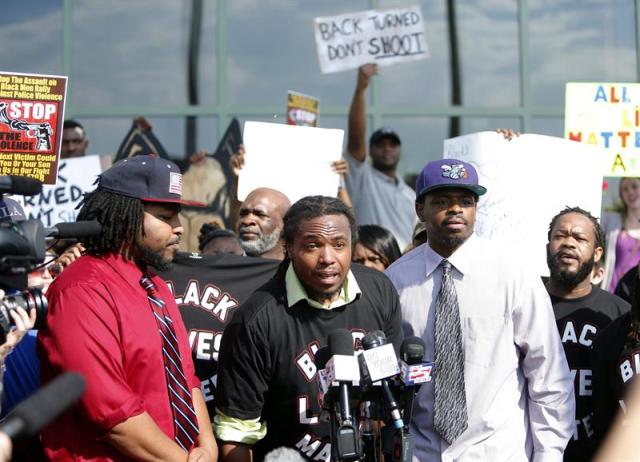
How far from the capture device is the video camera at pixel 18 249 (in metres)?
3.06

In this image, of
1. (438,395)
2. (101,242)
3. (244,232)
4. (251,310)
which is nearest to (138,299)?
(101,242)

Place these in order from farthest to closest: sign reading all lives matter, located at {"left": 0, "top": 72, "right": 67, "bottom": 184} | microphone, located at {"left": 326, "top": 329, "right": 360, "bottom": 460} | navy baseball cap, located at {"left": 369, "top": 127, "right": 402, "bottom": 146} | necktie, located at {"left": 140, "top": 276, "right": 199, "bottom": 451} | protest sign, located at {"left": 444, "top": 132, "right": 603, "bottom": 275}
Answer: navy baseball cap, located at {"left": 369, "top": 127, "right": 402, "bottom": 146}
protest sign, located at {"left": 444, "top": 132, "right": 603, "bottom": 275}
sign reading all lives matter, located at {"left": 0, "top": 72, "right": 67, "bottom": 184}
necktie, located at {"left": 140, "top": 276, "right": 199, "bottom": 451}
microphone, located at {"left": 326, "top": 329, "right": 360, "bottom": 460}

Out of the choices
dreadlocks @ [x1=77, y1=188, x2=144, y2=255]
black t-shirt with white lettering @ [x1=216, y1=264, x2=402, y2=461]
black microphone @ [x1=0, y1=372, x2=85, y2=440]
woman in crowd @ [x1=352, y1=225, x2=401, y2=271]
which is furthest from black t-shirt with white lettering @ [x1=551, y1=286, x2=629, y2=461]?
black microphone @ [x1=0, y1=372, x2=85, y2=440]

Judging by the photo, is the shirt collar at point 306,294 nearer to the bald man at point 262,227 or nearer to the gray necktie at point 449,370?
the gray necktie at point 449,370

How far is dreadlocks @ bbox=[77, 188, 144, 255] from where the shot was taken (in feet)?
14.1

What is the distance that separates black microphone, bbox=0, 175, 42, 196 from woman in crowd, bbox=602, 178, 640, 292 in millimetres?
5934

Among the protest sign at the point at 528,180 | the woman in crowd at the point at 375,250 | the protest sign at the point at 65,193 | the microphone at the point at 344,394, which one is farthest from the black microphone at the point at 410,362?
the protest sign at the point at 65,193

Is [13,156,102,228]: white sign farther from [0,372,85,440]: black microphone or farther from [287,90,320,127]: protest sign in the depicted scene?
[0,372,85,440]: black microphone

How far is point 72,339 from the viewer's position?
158 inches

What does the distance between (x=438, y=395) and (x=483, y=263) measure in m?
0.68

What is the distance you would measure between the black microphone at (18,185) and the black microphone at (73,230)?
1.38 ft

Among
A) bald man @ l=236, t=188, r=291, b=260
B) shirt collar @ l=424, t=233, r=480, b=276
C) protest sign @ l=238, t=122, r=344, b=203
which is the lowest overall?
shirt collar @ l=424, t=233, r=480, b=276

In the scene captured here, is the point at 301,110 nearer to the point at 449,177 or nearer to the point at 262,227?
the point at 262,227

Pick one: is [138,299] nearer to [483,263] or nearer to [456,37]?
[483,263]
